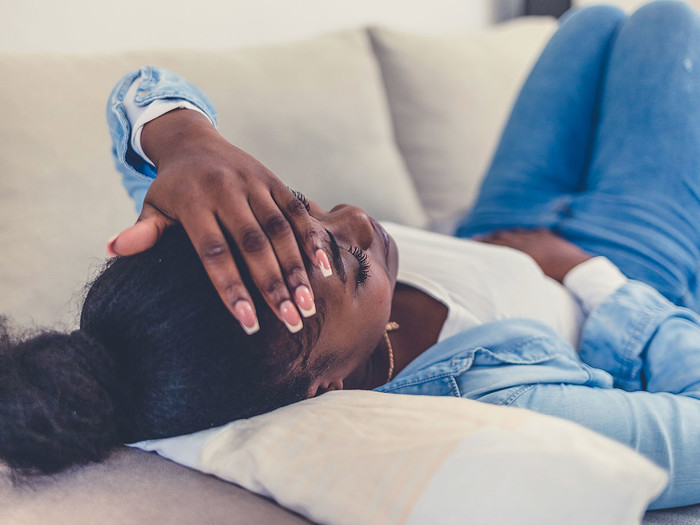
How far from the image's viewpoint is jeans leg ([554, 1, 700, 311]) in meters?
1.20

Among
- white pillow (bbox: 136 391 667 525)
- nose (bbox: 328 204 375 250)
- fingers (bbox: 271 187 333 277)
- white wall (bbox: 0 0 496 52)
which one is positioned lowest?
white pillow (bbox: 136 391 667 525)

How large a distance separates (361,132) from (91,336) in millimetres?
782

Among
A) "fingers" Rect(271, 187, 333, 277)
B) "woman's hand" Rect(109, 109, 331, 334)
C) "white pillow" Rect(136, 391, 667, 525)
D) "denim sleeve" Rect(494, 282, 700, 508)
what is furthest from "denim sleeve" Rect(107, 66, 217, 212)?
"denim sleeve" Rect(494, 282, 700, 508)

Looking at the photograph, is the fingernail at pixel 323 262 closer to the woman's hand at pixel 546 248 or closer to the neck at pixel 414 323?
the neck at pixel 414 323

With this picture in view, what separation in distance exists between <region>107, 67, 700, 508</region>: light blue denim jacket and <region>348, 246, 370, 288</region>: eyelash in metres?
0.14

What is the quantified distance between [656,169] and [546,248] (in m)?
0.26

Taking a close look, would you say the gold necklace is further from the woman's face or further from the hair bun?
the hair bun

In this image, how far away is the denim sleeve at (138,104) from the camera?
0.85 m

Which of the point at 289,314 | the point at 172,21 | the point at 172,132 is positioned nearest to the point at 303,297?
the point at 289,314

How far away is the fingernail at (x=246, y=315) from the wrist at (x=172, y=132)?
245mm

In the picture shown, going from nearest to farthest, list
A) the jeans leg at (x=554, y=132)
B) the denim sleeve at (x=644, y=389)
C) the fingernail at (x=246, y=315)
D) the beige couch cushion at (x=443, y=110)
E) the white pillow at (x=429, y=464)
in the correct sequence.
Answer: the white pillow at (x=429, y=464) < the fingernail at (x=246, y=315) < the denim sleeve at (x=644, y=389) < the jeans leg at (x=554, y=132) < the beige couch cushion at (x=443, y=110)

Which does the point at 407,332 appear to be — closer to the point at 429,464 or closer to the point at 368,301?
the point at 368,301

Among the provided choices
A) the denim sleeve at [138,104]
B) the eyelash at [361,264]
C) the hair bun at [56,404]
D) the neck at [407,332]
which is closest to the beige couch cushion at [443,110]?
the neck at [407,332]

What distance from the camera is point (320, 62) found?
1273 mm
